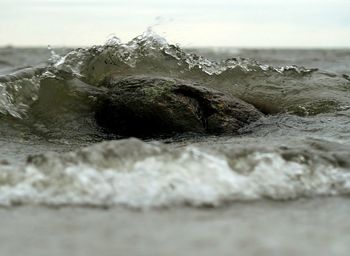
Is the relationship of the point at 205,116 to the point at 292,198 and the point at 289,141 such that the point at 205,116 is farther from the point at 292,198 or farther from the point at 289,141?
the point at 292,198

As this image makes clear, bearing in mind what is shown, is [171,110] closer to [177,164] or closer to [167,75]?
[167,75]

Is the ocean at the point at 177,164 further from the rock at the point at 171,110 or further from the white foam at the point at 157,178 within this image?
the rock at the point at 171,110

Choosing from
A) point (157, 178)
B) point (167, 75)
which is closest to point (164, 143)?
point (157, 178)

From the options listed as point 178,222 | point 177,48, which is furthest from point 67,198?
point 177,48

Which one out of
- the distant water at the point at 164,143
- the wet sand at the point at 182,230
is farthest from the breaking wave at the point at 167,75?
the wet sand at the point at 182,230

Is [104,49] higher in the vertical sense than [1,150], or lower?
higher
